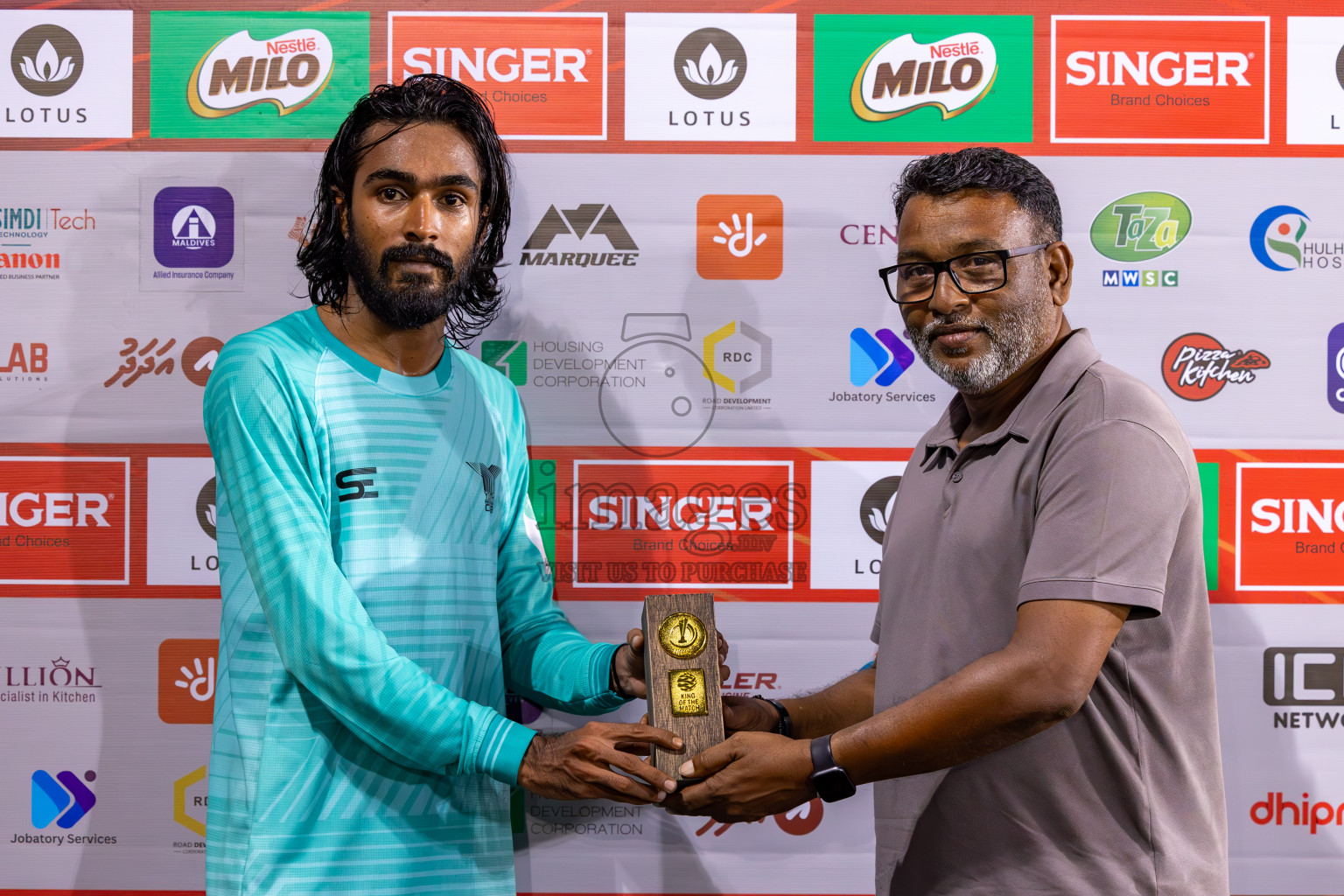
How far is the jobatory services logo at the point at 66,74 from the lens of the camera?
2.47 meters

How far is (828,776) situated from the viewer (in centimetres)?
158

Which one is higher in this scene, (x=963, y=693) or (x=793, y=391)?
(x=793, y=391)

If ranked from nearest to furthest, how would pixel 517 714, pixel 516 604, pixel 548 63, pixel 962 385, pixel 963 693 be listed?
pixel 963 693 → pixel 962 385 → pixel 516 604 → pixel 517 714 → pixel 548 63

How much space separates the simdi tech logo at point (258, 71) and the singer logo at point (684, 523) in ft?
3.95

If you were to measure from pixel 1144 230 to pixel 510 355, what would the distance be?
1.75m

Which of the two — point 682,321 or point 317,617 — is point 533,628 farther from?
point 682,321

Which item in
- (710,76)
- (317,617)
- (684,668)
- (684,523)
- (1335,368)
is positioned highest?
(710,76)

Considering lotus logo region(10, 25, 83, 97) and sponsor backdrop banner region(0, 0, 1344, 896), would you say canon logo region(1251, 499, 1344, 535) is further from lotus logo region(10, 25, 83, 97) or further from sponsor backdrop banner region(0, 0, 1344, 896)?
lotus logo region(10, 25, 83, 97)

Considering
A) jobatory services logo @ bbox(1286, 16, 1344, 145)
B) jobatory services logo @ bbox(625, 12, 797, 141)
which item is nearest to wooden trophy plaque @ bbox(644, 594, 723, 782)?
jobatory services logo @ bbox(625, 12, 797, 141)

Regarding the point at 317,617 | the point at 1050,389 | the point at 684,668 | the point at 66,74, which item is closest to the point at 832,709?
the point at 684,668

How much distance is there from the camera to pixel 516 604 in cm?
215

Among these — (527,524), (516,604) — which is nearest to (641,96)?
(527,524)

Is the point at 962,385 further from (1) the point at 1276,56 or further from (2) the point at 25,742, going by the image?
(2) the point at 25,742

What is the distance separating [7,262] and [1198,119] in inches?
128
